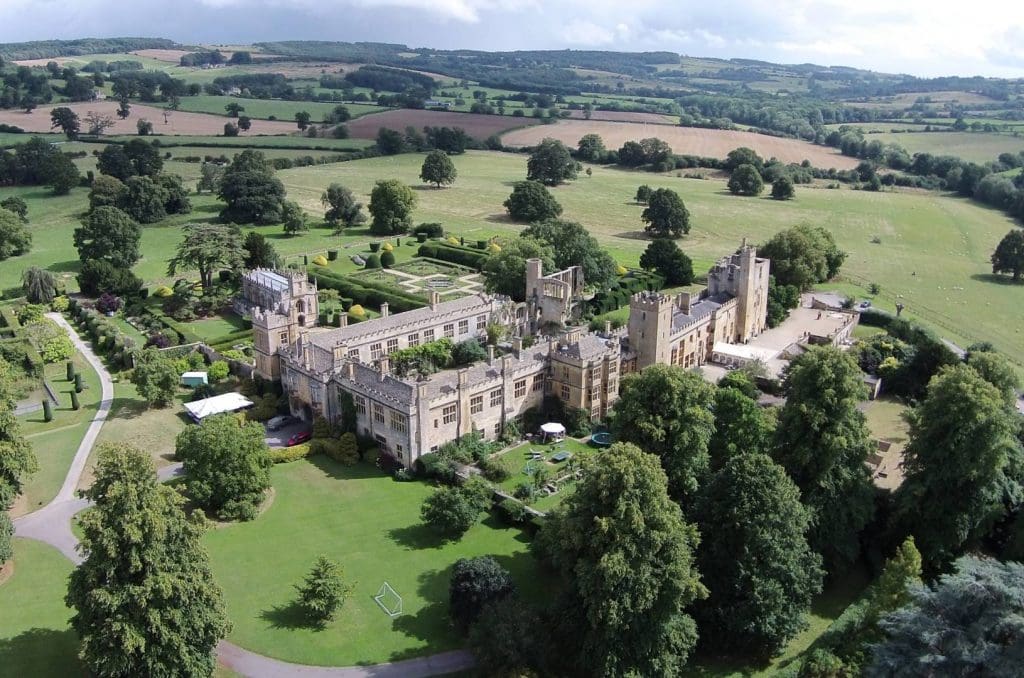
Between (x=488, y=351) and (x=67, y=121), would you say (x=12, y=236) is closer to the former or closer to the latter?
(x=488, y=351)

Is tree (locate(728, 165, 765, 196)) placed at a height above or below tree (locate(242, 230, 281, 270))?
above

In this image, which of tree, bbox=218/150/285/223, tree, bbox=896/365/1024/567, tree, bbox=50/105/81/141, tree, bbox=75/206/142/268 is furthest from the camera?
tree, bbox=50/105/81/141

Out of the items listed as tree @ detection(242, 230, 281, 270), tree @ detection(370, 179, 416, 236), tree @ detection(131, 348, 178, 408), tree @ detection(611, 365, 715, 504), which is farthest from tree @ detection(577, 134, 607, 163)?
tree @ detection(611, 365, 715, 504)

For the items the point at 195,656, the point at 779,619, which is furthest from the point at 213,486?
the point at 779,619

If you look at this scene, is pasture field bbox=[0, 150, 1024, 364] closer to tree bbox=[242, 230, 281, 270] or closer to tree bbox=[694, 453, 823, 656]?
tree bbox=[242, 230, 281, 270]

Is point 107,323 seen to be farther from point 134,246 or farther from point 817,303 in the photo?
point 817,303

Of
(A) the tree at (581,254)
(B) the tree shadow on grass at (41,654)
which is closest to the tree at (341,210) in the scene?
(A) the tree at (581,254)

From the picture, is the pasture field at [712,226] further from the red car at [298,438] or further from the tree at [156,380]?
the red car at [298,438]
